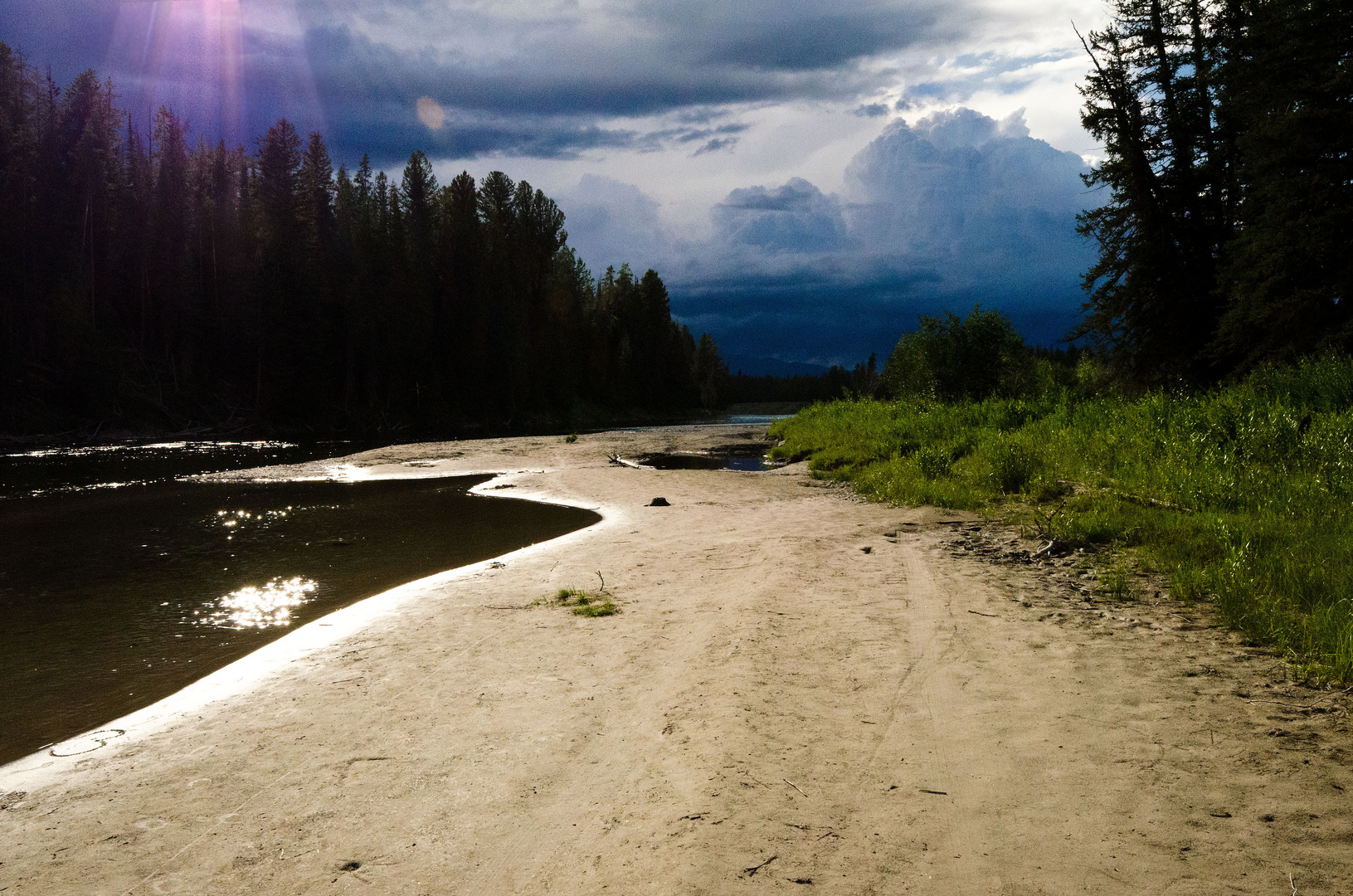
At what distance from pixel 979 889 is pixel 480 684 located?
3.86 m

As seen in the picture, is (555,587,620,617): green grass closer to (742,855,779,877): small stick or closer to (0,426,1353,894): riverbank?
(0,426,1353,894): riverbank

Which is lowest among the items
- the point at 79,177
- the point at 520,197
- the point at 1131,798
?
the point at 1131,798

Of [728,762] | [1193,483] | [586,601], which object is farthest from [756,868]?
[1193,483]

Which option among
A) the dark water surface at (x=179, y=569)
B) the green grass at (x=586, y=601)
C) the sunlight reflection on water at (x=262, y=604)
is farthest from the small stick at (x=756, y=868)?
the sunlight reflection on water at (x=262, y=604)

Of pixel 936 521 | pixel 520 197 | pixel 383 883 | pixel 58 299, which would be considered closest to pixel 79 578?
pixel 383 883

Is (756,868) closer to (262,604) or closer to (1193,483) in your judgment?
(262,604)

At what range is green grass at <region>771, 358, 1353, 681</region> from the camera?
6.33 m

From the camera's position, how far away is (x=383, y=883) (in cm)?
321

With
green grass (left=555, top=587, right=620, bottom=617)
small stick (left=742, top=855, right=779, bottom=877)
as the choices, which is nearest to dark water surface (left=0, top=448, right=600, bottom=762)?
green grass (left=555, top=587, right=620, bottom=617)

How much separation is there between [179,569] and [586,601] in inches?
282

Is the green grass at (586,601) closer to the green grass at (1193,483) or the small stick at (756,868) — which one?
the small stick at (756,868)

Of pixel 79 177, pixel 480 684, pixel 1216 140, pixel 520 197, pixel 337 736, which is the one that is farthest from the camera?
pixel 520 197

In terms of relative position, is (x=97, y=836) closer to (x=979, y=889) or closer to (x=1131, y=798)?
(x=979, y=889)

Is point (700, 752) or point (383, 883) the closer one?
point (383, 883)
